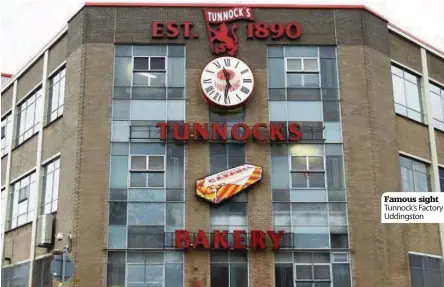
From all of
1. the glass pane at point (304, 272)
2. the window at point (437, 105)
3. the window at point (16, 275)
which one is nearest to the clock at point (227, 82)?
the glass pane at point (304, 272)

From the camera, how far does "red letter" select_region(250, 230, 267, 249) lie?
22.8 metres

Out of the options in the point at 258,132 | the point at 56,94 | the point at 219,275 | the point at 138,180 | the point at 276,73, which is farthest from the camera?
the point at 56,94

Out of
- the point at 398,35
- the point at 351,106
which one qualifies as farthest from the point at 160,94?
the point at 398,35

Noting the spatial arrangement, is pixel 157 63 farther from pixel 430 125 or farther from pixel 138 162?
pixel 430 125

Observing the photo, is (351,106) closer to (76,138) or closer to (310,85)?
(310,85)

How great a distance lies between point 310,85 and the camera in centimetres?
2522

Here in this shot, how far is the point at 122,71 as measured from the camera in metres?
25.3

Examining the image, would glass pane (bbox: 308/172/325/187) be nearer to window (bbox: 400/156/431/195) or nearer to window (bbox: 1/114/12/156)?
window (bbox: 400/156/431/195)

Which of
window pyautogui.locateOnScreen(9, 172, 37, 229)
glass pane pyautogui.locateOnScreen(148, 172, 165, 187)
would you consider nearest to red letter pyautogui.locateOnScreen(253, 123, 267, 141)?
glass pane pyautogui.locateOnScreen(148, 172, 165, 187)

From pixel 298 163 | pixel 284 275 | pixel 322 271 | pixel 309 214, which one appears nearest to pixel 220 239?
pixel 284 275

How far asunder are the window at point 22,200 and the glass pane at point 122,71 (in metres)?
6.83

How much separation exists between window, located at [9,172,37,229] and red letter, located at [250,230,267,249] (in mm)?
10860

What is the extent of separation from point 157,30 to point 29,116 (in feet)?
29.7

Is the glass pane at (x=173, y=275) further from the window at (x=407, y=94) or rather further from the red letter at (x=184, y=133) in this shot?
the window at (x=407, y=94)
